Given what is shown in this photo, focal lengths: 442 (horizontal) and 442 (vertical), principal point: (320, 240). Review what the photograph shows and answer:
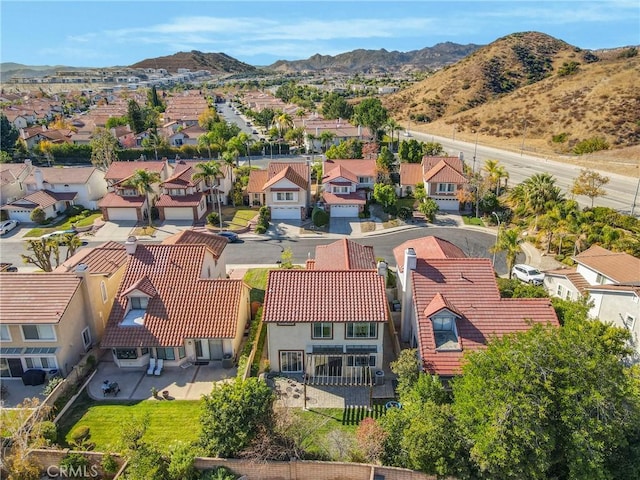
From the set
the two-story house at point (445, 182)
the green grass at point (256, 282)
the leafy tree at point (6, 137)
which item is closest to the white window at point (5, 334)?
the green grass at point (256, 282)

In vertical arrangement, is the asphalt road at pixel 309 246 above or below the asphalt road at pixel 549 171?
below

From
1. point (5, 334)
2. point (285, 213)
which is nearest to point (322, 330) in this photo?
point (5, 334)

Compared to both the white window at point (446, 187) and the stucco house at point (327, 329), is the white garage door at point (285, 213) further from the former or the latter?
the stucco house at point (327, 329)

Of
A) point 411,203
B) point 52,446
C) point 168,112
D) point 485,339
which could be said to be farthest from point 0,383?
point 168,112

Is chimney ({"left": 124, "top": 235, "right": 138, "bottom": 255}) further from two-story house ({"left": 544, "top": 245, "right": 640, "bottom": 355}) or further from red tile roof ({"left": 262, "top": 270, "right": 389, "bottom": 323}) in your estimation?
two-story house ({"left": 544, "top": 245, "right": 640, "bottom": 355})

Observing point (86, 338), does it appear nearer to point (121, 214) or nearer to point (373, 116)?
point (121, 214)

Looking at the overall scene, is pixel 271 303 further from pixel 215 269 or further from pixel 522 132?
pixel 522 132
